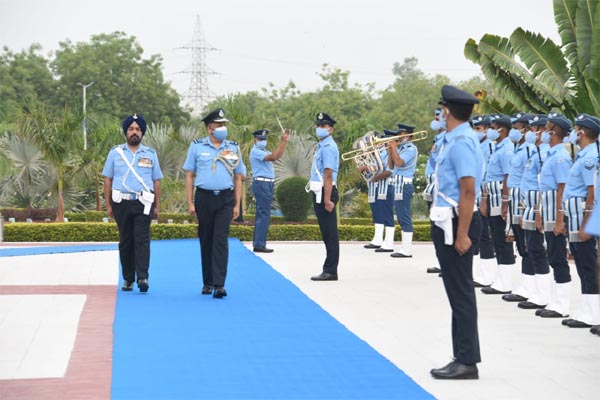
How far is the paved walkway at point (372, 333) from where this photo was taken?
7.54m

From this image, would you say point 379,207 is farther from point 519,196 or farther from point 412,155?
point 519,196

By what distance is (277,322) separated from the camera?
407 inches

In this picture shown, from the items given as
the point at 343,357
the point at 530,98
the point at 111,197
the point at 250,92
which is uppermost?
the point at 250,92

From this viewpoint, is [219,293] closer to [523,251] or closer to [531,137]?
[523,251]

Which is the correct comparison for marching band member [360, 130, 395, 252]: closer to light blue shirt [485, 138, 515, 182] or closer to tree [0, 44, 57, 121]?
light blue shirt [485, 138, 515, 182]

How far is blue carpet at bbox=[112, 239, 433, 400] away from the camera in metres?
7.30

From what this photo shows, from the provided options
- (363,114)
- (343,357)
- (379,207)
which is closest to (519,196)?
(343,357)

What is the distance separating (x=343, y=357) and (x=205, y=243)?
4.23 m

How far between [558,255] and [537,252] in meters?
0.82

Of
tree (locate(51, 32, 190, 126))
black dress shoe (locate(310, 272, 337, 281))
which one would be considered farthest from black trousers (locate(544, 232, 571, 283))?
tree (locate(51, 32, 190, 126))

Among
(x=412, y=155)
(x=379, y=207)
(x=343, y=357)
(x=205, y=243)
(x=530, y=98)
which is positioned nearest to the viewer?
(x=343, y=357)

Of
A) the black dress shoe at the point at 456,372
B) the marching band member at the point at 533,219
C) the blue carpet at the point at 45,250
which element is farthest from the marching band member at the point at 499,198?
A: the blue carpet at the point at 45,250

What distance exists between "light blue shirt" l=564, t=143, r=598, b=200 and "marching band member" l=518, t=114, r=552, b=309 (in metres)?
0.97

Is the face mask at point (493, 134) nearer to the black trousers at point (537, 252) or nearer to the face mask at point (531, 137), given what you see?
the face mask at point (531, 137)
